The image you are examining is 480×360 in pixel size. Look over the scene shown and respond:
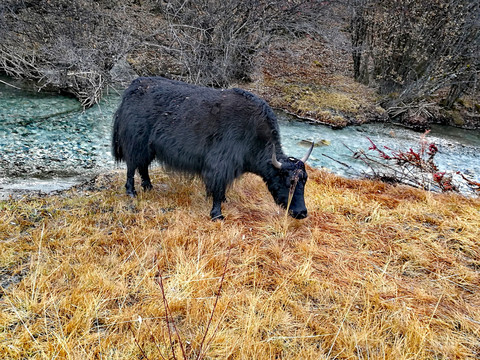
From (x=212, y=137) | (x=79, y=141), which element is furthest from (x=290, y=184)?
(x=79, y=141)

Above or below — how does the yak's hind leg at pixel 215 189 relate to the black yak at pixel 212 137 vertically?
below

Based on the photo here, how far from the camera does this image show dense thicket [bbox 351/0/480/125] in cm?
893

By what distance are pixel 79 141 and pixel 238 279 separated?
17.0 feet

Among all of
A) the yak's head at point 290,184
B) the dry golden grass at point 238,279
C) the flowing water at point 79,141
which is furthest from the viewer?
the flowing water at point 79,141

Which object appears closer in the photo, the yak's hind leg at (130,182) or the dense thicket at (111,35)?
the yak's hind leg at (130,182)

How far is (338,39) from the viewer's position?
36.2 ft

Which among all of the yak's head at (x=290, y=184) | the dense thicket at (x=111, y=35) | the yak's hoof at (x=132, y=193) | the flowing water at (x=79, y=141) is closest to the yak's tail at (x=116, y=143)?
the yak's hoof at (x=132, y=193)

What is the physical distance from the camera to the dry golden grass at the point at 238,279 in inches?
74.3

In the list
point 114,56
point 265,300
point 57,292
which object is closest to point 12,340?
point 57,292

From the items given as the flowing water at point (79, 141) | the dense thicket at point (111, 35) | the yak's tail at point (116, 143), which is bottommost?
the flowing water at point (79, 141)

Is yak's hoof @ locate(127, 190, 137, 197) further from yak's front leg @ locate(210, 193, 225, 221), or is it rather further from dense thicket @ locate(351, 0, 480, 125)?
dense thicket @ locate(351, 0, 480, 125)

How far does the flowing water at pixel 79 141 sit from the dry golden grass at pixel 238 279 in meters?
1.50

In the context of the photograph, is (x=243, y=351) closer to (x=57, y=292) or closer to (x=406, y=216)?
(x=57, y=292)

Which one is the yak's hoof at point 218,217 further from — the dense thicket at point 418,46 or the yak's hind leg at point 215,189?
the dense thicket at point 418,46
